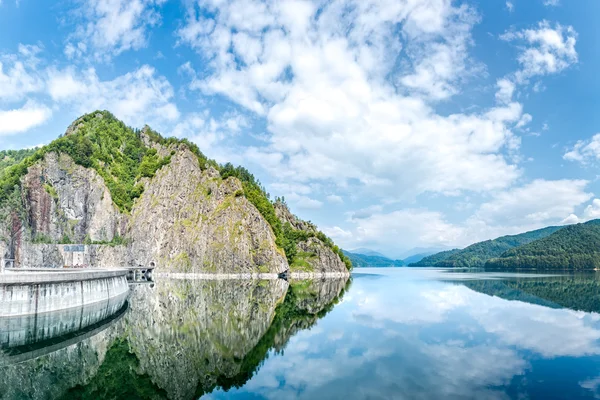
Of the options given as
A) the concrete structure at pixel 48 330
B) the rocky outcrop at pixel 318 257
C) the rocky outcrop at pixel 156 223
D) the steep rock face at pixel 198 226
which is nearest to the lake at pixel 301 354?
the concrete structure at pixel 48 330

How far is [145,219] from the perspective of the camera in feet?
579

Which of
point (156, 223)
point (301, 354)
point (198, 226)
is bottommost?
point (301, 354)

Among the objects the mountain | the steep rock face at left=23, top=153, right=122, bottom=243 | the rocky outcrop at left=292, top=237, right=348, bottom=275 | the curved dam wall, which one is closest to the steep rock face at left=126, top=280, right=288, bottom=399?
the curved dam wall

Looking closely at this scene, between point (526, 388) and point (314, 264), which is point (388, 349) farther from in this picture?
point (314, 264)

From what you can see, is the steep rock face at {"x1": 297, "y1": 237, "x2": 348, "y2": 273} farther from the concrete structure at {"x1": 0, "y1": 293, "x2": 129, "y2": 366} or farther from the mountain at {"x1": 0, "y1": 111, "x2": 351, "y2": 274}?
the concrete structure at {"x1": 0, "y1": 293, "x2": 129, "y2": 366}

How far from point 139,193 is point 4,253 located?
59.6 meters

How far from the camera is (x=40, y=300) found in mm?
53375

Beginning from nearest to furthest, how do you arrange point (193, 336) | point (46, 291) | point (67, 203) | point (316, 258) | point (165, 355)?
point (165, 355) < point (193, 336) < point (46, 291) < point (67, 203) < point (316, 258)

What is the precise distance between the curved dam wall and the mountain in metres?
89.8

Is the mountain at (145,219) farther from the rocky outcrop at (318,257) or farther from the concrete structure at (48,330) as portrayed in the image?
the concrete structure at (48,330)

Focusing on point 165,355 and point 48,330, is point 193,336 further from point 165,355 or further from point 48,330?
point 48,330

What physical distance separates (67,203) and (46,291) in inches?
5283

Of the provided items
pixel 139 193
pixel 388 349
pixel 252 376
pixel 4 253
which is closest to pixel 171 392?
pixel 252 376

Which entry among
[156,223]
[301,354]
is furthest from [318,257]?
[301,354]
